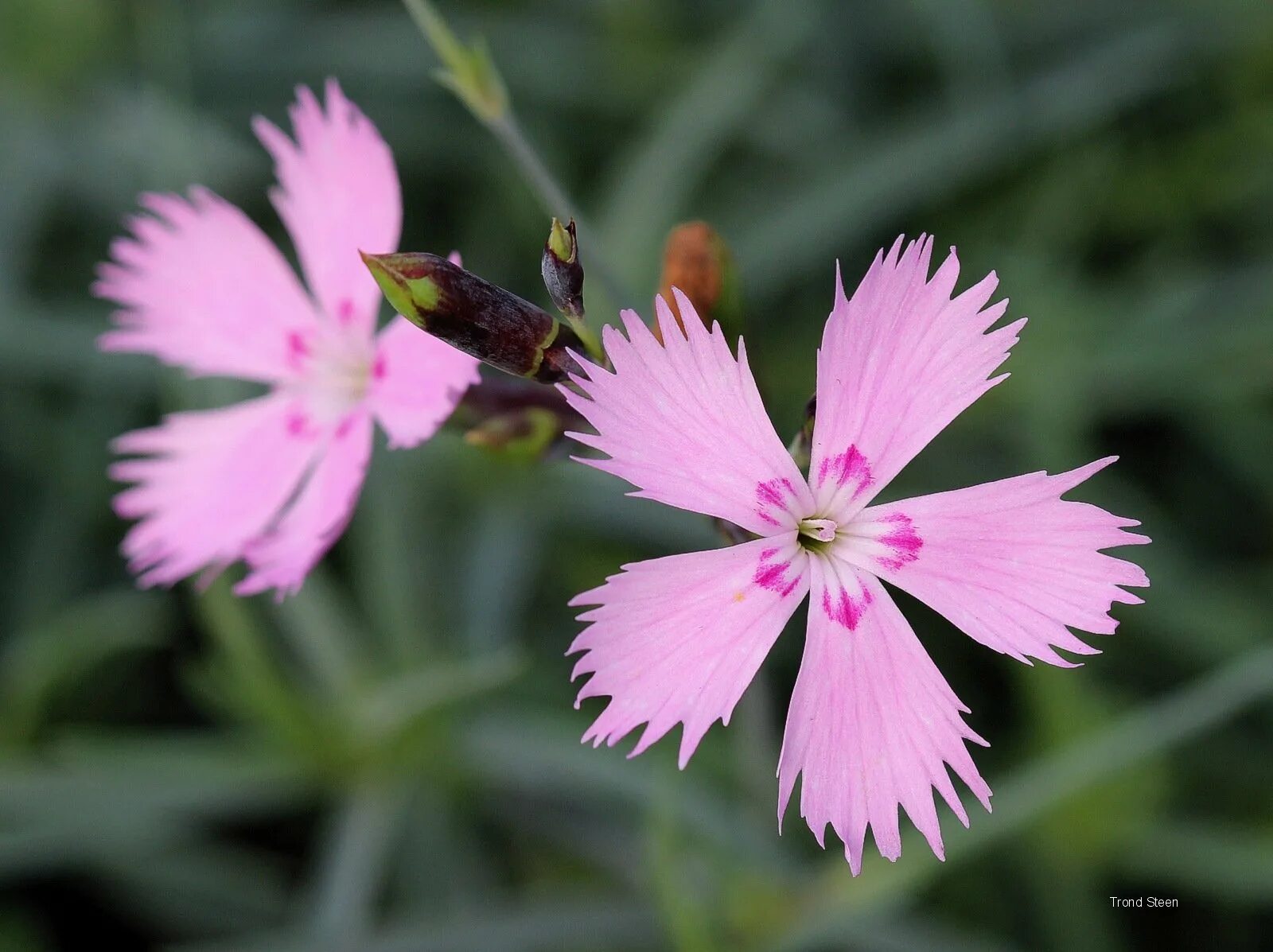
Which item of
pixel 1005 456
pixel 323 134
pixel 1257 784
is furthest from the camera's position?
pixel 1005 456

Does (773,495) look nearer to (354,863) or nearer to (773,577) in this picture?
(773,577)

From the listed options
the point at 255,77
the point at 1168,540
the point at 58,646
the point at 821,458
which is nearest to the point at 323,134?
the point at 821,458

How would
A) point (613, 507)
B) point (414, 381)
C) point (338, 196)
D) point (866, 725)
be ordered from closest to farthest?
point (866, 725) → point (414, 381) → point (338, 196) → point (613, 507)

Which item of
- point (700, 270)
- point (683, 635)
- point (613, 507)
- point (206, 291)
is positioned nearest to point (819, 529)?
point (683, 635)

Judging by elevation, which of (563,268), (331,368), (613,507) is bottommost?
(563,268)

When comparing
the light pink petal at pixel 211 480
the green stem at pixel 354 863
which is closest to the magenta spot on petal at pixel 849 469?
the light pink petal at pixel 211 480

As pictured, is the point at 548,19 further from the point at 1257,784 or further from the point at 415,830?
the point at 1257,784

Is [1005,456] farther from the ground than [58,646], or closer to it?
farther from the ground
